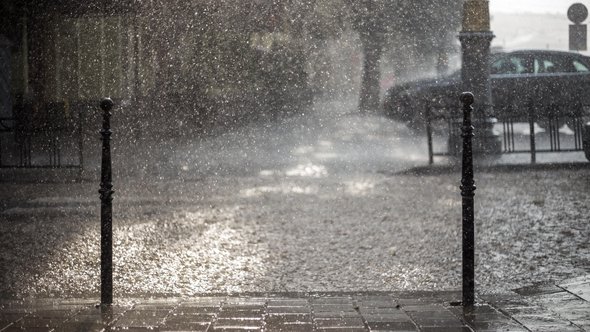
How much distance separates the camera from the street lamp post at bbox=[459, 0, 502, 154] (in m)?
16.2

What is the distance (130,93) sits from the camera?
28.5m

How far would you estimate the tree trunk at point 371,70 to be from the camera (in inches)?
1481

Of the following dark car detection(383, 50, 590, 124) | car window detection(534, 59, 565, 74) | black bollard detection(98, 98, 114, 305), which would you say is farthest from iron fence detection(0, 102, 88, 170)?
car window detection(534, 59, 565, 74)

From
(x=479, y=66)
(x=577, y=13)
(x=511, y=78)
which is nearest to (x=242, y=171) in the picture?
(x=479, y=66)

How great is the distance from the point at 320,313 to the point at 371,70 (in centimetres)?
3321

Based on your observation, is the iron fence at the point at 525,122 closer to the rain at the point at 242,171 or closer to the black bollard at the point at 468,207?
the rain at the point at 242,171

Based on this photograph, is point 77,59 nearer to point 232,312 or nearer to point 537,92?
point 537,92

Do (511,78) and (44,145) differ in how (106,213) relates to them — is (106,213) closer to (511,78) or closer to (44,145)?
(44,145)

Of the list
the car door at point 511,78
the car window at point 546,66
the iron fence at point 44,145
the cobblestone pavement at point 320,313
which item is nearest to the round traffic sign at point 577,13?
the car door at point 511,78

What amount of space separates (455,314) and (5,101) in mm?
20194

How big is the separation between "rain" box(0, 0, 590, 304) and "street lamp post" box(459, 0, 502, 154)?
0.09 meters

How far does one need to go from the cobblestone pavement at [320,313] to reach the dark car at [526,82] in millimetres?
17717

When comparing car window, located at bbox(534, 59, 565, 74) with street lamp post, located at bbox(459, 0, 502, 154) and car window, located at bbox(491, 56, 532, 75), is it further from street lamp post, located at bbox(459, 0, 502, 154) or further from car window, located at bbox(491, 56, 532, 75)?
street lamp post, located at bbox(459, 0, 502, 154)

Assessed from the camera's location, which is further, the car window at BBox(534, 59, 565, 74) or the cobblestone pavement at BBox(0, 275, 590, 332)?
the car window at BBox(534, 59, 565, 74)
